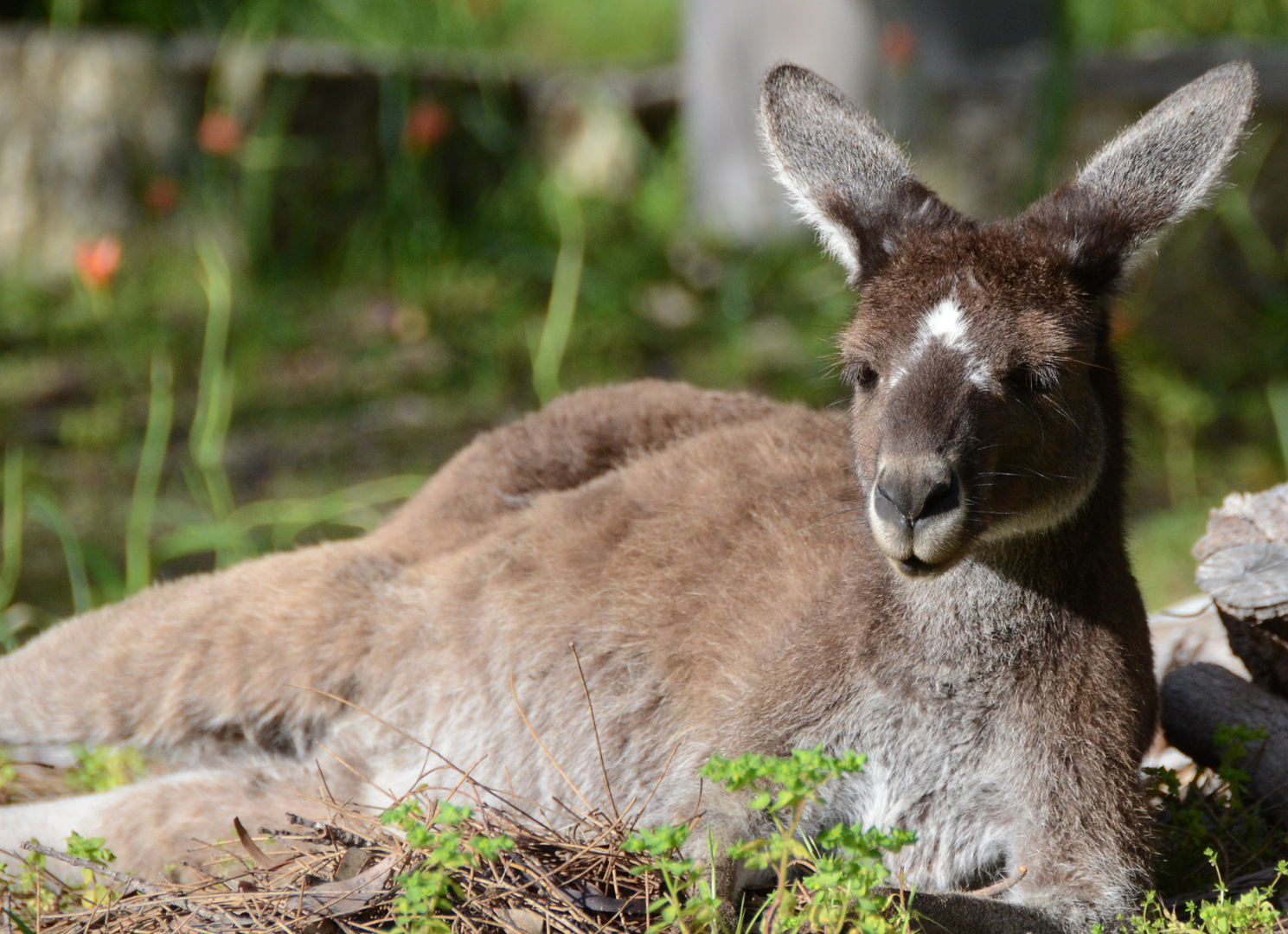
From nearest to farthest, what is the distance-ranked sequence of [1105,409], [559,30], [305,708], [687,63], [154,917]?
1. [154,917]
2. [1105,409]
3. [305,708]
4. [687,63]
5. [559,30]

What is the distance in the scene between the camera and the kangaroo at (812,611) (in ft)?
9.02

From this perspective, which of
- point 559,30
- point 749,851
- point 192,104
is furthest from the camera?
point 559,30

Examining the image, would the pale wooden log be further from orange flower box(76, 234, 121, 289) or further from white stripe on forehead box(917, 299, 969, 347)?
orange flower box(76, 234, 121, 289)

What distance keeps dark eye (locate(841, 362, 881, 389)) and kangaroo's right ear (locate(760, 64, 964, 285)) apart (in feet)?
0.86

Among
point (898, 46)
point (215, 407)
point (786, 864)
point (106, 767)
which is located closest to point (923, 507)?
point (786, 864)

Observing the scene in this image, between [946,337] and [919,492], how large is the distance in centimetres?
40

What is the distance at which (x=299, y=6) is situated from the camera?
9055mm

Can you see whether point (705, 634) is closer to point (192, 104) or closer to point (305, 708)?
point (305, 708)

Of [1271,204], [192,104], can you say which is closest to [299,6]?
[192,104]

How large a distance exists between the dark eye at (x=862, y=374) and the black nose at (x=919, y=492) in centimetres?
38

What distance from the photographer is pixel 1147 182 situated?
2945 mm

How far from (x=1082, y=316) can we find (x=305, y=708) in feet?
7.67

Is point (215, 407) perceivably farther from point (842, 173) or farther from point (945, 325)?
point (945, 325)

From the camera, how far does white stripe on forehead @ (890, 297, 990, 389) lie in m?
2.69
